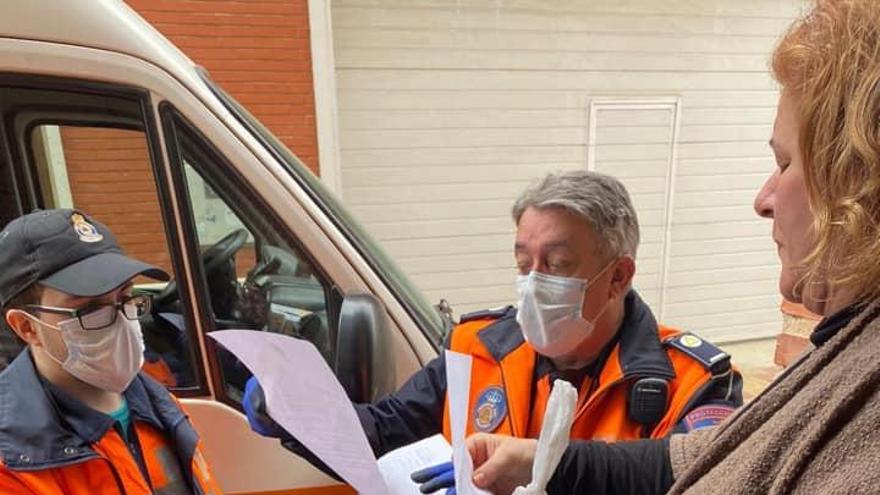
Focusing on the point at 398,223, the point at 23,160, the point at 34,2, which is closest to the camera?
the point at 34,2

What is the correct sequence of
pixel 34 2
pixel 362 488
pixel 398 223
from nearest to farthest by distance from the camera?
pixel 362 488
pixel 34 2
pixel 398 223

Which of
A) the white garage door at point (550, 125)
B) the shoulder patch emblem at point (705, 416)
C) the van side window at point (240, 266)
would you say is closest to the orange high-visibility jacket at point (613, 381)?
the shoulder patch emblem at point (705, 416)

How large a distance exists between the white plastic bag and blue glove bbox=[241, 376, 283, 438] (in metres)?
0.70

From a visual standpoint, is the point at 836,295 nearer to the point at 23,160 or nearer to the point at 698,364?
the point at 698,364

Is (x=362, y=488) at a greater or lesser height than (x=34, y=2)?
lesser

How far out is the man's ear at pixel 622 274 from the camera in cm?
148

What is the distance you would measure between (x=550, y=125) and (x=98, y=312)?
177 inches

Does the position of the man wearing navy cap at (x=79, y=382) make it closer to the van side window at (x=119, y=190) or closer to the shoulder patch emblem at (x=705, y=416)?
the van side window at (x=119, y=190)

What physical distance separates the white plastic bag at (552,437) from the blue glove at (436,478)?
1.08 ft

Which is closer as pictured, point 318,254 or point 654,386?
point 654,386

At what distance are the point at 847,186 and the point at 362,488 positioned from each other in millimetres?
908

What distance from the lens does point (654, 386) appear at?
1292 millimetres

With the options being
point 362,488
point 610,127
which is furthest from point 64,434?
point 610,127

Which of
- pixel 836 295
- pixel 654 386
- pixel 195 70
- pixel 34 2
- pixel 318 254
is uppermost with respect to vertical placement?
pixel 34 2
